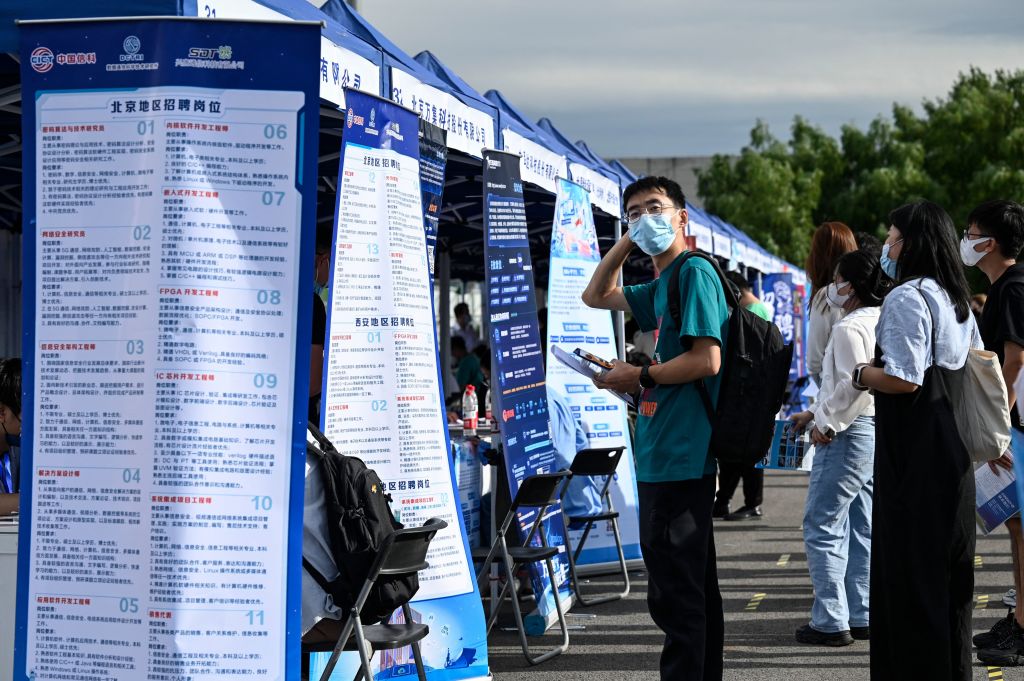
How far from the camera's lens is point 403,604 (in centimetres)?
407

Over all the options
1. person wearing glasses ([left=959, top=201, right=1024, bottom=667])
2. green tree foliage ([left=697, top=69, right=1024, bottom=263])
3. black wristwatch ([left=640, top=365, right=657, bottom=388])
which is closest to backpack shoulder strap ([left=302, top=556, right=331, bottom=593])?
black wristwatch ([left=640, top=365, right=657, bottom=388])

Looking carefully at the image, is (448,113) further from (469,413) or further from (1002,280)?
(1002,280)

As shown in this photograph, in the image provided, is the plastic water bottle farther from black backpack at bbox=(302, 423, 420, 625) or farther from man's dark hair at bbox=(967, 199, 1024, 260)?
black backpack at bbox=(302, 423, 420, 625)

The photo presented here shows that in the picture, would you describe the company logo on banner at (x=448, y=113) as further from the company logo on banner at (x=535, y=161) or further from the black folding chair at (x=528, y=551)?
the black folding chair at (x=528, y=551)

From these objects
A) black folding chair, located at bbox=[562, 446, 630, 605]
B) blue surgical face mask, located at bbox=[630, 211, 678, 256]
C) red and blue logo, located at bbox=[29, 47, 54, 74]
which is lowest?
black folding chair, located at bbox=[562, 446, 630, 605]

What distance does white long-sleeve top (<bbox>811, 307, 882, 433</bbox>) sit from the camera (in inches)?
227

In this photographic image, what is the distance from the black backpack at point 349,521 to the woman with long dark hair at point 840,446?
275 centimetres

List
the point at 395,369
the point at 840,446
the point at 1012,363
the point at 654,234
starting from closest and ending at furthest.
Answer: the point at 654,234 < the point at 395,369 < the point at 1012,363 < the point at 840,446

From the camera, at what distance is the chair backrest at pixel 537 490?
5.74 m

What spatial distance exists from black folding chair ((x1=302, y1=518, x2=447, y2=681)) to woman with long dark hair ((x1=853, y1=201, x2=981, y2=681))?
1.63 metres

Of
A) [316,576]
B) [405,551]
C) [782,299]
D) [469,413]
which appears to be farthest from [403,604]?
[782,299]

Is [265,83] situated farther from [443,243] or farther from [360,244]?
[443,243]

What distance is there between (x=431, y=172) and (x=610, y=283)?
1.07 m

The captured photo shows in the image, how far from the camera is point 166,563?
297cm
